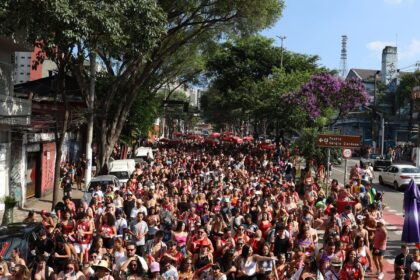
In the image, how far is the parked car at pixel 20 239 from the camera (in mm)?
10477

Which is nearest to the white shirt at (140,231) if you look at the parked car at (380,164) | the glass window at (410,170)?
the glass window at (410,170)

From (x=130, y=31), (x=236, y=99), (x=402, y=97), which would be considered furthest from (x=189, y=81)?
(x=130, y=31)

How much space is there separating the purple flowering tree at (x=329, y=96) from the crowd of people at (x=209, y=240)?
19.4m

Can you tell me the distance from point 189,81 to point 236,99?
7669 millimetres

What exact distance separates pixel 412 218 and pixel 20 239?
8.26 m

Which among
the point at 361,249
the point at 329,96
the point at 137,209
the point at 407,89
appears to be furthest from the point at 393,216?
the point at 407,89

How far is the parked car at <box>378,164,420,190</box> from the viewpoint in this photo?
2838cm

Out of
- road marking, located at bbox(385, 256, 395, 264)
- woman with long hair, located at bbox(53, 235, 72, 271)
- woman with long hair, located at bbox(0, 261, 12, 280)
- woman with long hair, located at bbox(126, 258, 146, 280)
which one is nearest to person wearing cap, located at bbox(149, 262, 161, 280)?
woman with long hair, located at bbox(126, 258, 146, 280)

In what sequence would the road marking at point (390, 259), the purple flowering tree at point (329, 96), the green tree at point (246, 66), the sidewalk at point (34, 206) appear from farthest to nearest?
1. the green tree at point (246, 66)
2. the purple flowering tree at point (329, 96)
3. the sidewalk at point (34, 206)
4. the road marking at point (390, 259)

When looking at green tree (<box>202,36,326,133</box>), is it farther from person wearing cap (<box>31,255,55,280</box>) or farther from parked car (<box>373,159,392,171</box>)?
person wearing cap (<box>31,255,55,280</box>)

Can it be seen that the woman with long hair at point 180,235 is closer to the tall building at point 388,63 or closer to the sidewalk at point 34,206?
the sidewalk at point 34,206

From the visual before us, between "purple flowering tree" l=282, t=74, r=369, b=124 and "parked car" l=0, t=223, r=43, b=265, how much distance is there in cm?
2766

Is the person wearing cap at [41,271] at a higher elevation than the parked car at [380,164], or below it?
below

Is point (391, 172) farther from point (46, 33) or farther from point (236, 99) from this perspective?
point (236, 99)
